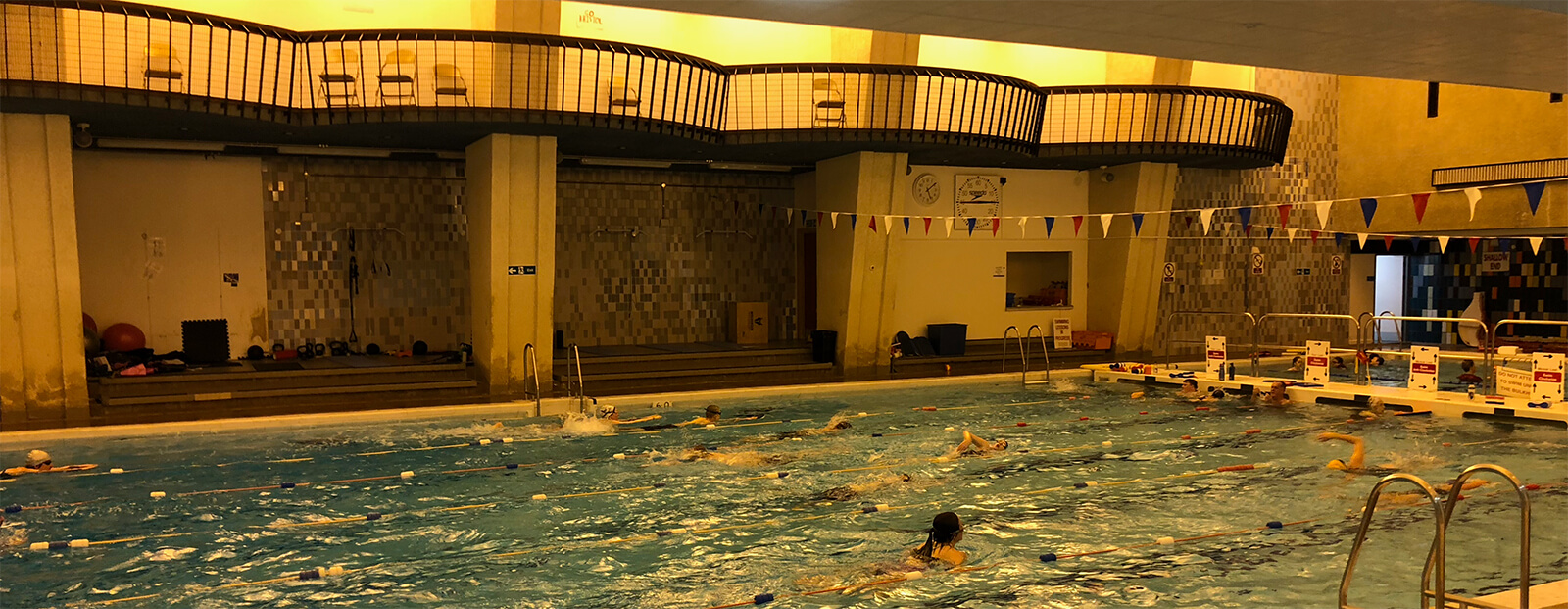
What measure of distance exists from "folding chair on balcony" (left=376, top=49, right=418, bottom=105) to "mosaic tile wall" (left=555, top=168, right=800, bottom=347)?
5.57m

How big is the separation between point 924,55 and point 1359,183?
1242cm

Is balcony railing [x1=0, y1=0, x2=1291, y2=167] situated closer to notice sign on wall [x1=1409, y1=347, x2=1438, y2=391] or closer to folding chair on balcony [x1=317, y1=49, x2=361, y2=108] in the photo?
folding chair on balcony [x1=317, y1=49, x2=361, y2=108]

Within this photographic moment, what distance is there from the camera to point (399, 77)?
13453mm

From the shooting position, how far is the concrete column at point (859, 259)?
1836 cm

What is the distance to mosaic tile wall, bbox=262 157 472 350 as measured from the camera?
17328 millimetres

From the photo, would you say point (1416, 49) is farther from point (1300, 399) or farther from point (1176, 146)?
point (1176, 146)

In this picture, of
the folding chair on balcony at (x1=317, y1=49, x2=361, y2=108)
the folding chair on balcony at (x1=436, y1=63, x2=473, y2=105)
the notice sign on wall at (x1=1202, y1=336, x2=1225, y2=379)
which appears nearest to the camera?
the folding chair on balcony at (x1=317, y1=49, x2=361, y2=108)

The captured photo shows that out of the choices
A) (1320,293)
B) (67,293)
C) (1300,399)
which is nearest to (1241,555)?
(1300,399)

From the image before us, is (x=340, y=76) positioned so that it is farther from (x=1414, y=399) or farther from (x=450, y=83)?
(x=1414, y=399)

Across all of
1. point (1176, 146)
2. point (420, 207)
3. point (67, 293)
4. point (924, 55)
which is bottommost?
point (67, 293)

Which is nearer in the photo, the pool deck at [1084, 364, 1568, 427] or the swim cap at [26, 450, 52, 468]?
the swim cap at [26, 450, 52, 468]

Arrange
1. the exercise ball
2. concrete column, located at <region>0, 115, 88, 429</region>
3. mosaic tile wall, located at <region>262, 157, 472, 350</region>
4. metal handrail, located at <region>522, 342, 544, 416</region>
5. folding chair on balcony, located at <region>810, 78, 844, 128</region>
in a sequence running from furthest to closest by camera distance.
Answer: mosaic tile wall, located at <region>262, 157, 472, 350</region>, folding chair on balcony, located at <region>810, 78, 844, 128</region>, the exercise ball, metal handrail, located at <region>522, 342, 544, 416</region>, concrete column, located at <region>0, 115, 88, 429</region>

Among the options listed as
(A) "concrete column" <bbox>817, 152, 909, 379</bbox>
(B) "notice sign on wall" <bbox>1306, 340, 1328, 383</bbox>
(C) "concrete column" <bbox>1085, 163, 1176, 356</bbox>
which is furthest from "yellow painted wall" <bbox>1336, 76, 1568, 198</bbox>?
(A) "concrete column" <bbox>817, 152, 909, 379</bbox>

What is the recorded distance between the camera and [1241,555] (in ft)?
24.8
